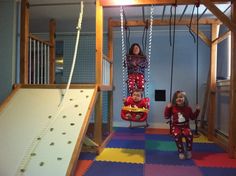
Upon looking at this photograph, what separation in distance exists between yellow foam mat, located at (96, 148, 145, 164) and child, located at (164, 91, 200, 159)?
52cm

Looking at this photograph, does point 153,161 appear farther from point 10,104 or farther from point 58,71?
point 58,71

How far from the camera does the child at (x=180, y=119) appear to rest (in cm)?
316

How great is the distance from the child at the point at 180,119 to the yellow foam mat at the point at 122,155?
521 mm

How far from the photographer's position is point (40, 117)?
276 centimetres

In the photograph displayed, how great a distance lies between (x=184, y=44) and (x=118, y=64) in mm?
1561

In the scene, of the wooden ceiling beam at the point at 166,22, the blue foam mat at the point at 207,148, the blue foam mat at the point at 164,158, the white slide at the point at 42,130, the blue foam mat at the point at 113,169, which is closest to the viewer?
the white slide at the point at 42,130

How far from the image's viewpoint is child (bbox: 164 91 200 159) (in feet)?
10.4

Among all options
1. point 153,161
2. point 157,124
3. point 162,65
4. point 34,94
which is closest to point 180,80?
point 162,65

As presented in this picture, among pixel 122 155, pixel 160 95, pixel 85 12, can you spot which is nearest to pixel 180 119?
pixel 122 155

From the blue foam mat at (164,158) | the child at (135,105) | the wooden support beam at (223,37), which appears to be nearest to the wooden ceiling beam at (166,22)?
the wooden support beam at (223,37)

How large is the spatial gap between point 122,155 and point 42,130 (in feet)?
3.88

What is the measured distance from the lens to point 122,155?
3.24m

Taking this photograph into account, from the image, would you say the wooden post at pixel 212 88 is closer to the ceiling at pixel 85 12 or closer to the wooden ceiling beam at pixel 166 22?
the wooden ceiling beam at pixel 166 22

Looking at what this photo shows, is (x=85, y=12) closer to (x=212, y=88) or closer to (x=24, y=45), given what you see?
(x=24, y=45)
